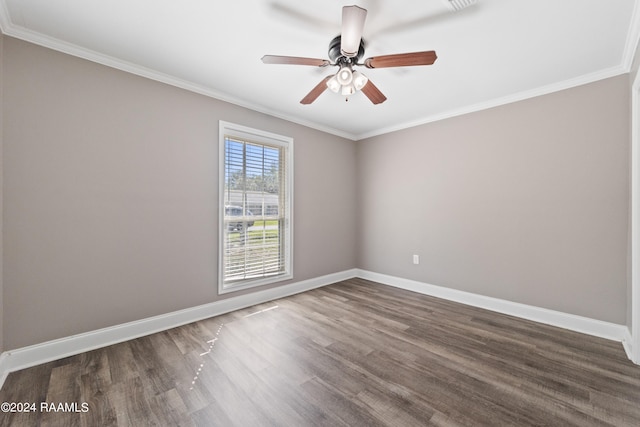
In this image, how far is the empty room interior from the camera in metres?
1.75

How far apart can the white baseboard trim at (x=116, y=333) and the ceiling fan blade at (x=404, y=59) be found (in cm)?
296

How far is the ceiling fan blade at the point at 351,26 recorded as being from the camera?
1498 millimetres

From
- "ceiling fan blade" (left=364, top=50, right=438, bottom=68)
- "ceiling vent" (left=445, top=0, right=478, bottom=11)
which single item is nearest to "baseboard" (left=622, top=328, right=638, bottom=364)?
"ceiling fan blade" (left=364, top=50, right=438, bottom=68)

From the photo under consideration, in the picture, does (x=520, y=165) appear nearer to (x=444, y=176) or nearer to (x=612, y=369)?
(x=444, y=176)

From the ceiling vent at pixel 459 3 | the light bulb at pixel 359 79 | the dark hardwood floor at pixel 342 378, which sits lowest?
the dark hardwood floor at pixel 342 378

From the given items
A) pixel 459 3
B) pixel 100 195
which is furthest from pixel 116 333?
pixel 459 3

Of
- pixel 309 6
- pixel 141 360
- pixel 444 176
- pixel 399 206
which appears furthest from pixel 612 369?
pixel 141 360

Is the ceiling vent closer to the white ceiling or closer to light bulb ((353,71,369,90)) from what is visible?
the white ceiling

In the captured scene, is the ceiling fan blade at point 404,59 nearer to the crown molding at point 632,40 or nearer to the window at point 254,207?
the crown molding at point 632,40

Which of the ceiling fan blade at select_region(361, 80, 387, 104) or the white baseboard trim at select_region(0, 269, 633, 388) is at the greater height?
the ceiling fan blade at select_region(361, 80, 387, 104)

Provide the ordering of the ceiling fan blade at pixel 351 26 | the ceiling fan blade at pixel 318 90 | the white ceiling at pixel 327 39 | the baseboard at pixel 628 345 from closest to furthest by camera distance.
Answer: the ceiling fan blade at pixel 351 26 → the white ceiling at pixel 327 39 → the baseboard at pixel 628 345 → the ceiling fan blade at pixel 318 90

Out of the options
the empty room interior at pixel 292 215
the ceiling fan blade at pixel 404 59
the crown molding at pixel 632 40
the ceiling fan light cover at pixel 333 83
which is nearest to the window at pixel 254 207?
the empty room interior at pixel 292 215

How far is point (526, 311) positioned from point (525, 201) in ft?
4.19

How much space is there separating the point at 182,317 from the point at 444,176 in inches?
149
